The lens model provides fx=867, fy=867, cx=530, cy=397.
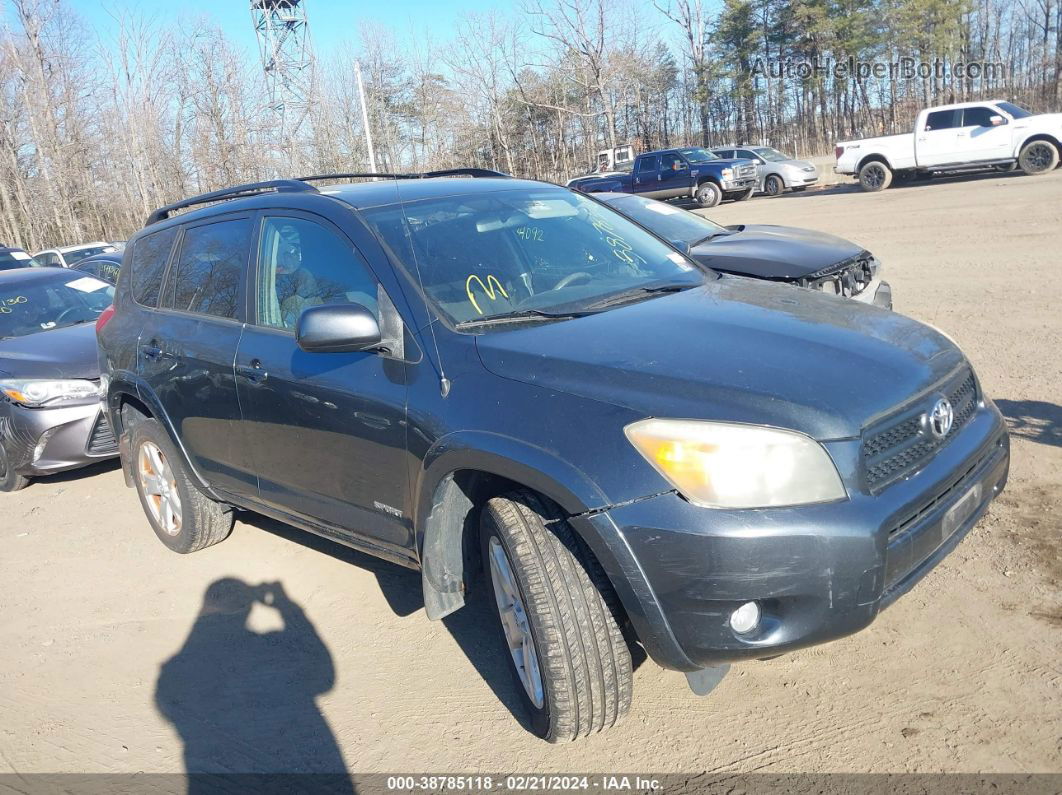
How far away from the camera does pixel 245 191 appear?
4590 millimetres

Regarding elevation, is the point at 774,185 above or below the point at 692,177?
below

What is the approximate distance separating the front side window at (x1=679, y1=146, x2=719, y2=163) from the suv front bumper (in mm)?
25255

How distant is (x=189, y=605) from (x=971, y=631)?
11.9 feet

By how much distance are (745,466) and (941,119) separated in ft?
73.1

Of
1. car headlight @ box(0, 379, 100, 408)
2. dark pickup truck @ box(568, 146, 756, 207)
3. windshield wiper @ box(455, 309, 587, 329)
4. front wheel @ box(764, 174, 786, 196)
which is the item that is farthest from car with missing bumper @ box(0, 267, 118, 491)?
front wheel @ box(764, 174, 786, 196)

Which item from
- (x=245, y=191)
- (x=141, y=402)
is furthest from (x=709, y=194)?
(x=141, y=402)

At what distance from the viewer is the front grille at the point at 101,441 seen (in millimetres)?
6414

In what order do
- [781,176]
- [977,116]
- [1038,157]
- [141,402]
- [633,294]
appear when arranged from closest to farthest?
[633,294]
[141,402]
[1038,157]
[977,116]
[781,176]

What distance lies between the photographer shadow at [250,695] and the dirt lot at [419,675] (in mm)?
12

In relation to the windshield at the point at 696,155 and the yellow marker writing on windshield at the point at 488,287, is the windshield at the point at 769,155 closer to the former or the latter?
the windshield at the point at 696,155

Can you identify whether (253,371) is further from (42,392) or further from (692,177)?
(692,177)

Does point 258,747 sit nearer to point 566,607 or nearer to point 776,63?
point 566,607

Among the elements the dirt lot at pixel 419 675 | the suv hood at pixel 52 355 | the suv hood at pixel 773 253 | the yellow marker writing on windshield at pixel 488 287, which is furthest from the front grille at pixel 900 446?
the suv hood at pixel 52 355

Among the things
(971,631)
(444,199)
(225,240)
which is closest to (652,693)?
(971,631)
